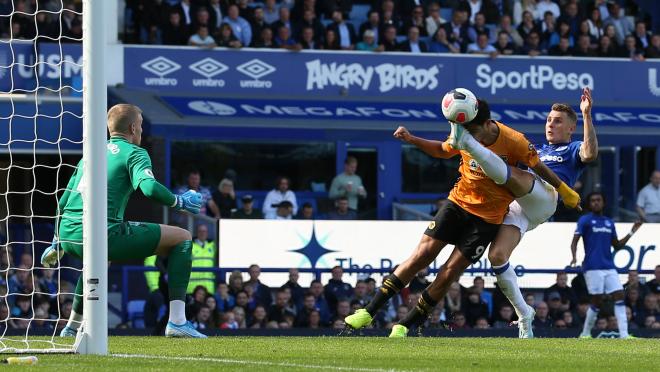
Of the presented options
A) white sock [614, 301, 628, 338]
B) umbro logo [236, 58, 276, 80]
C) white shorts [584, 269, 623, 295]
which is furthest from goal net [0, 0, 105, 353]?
white sock [614, 301, 628, 338]

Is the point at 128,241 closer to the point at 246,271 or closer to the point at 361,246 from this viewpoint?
the point at 246,271

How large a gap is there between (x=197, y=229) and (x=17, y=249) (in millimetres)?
2738

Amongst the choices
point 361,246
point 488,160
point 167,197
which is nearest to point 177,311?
point 167,197

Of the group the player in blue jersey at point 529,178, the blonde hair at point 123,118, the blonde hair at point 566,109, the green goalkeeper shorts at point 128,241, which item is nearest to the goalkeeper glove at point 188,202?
the green goalkeeper shorts at point 128,241

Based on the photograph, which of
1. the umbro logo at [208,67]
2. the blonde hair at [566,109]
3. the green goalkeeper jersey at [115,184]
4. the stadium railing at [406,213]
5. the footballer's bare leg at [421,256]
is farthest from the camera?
the umbro logo at [208,67]

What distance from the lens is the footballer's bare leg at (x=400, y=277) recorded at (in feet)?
35.3

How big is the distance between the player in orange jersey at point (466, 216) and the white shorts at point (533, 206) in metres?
0.18

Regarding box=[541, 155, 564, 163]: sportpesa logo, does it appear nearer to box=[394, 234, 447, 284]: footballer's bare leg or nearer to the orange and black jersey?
the orange and black jersey

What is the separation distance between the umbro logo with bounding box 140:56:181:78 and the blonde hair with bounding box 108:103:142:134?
39.7 ft

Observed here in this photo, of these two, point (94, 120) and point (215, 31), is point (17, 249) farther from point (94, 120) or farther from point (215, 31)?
point (94, 120)

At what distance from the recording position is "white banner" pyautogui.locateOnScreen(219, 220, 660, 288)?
1984cm

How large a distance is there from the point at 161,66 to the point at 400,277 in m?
12.2

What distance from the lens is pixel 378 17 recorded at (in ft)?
79.0

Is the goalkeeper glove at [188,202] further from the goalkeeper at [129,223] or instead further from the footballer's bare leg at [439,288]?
the footballer's bare leg at [439,288]
